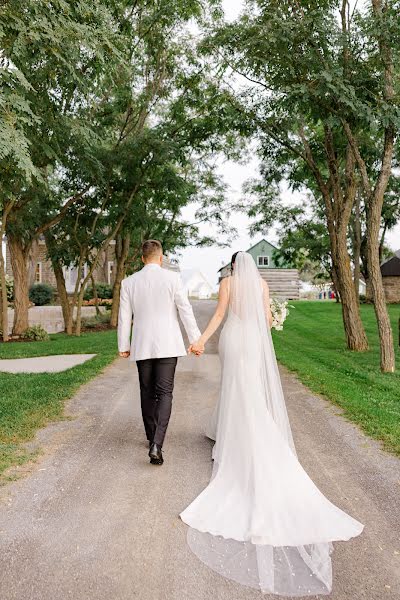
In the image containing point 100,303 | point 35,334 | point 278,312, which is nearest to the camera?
point 278,312

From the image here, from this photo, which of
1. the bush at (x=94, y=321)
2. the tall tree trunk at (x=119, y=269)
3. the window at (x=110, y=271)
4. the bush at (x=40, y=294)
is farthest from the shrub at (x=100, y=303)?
the window at (x=110, y=271)

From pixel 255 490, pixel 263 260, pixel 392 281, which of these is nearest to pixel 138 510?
pixel 255 490

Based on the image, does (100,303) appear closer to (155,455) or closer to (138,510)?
(155,455)

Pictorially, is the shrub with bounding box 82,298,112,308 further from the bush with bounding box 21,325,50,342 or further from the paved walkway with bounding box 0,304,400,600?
the paved walkway with bounding box 0,304,400,600

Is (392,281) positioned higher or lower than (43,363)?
higher

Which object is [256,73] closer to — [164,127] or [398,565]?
[164,127]

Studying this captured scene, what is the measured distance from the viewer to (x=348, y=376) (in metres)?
11.8

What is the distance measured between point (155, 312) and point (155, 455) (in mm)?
1509

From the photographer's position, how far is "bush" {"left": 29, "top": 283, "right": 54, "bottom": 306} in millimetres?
38094

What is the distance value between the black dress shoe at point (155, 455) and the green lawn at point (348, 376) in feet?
8.93

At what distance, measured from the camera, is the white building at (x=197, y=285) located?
230 ft

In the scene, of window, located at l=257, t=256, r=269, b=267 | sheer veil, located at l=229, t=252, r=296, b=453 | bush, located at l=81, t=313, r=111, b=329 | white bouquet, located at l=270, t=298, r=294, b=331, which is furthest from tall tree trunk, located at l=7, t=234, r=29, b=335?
window, located at l=257, t=256, r=269, b=267

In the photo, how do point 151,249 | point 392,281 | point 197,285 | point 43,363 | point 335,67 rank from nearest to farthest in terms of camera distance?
point 151,249 < point 335,67 < point 43,363 < point 392,281 < point 197,285

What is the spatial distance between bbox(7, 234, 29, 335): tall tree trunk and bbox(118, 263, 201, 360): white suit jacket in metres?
16.7
